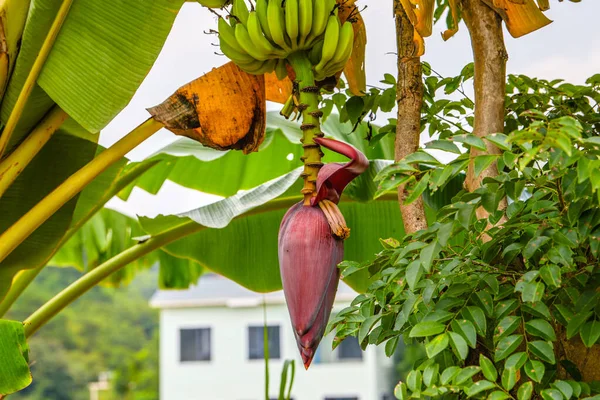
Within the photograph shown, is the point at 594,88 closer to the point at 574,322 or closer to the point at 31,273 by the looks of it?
the point at 574,322

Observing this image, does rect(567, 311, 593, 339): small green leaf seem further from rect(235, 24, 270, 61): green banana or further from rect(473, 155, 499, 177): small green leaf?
rect(235, 24, 270, 61): green banana

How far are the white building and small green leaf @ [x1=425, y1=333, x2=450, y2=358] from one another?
26.5 feet

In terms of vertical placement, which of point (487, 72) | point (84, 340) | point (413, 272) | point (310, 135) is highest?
point (84, 340)

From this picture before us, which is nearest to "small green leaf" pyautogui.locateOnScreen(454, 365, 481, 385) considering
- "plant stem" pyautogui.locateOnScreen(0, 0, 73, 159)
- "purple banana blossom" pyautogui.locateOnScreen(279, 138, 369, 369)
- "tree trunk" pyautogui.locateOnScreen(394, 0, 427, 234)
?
"purple banana blossom" pyautogui.locateOnScreen(279, 138, 369, 369)

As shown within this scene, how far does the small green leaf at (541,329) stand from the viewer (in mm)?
602

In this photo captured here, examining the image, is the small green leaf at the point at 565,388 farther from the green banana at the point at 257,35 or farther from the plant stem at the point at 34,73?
the plant stem at the point at 34,73

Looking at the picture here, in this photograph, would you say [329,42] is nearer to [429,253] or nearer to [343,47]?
[343,47]

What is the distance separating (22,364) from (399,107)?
0.59 meters

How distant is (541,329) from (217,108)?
48 cm

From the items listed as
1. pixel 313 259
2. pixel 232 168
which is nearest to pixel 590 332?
pixel 313 259

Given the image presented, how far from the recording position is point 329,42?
0.79m

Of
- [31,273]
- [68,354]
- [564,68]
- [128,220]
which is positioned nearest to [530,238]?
[564,68]

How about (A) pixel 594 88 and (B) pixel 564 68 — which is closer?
(A) pixel 594 88

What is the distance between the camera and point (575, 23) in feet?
5.58
